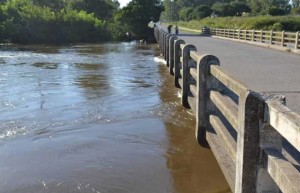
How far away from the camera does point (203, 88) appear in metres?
7.30

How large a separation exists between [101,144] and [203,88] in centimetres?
272

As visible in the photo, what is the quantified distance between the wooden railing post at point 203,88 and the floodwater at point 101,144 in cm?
71

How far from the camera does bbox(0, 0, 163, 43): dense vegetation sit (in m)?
66.0

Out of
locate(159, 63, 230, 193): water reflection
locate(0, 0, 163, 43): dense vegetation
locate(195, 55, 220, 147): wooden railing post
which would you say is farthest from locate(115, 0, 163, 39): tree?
locate(195, 55, 220, 147): wooden railing post

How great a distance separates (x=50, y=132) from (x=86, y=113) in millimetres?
2123

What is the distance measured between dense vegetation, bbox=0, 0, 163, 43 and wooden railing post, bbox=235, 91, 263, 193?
A: 6404 centimetres

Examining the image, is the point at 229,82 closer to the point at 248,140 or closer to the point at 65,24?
the point at 248,140

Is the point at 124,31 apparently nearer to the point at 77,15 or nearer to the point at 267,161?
the point at 77,15

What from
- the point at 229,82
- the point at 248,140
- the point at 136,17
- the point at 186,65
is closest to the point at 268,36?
the point at 186,65

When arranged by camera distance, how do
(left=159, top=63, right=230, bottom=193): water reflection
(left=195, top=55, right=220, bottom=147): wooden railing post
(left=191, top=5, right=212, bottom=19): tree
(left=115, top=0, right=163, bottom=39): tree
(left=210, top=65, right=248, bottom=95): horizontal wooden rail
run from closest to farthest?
(left=210, top=65, right=248, bottom=95): horizontal wooden rail
(left=159, top=63, right=230, bottom=193): water reflection
(left=195, top=55, right=220, bottom=147): wooden railing post
(left=115, top=0, right=163, bottom=39): tree
(left=191, top=5, right=212, bottom=19): tree

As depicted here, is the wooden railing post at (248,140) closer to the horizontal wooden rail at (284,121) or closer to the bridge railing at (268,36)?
the horizontal wooden rail at (284,121)

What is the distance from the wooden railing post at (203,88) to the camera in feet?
23.5

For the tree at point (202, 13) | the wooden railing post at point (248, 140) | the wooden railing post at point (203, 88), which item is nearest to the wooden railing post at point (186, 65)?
the wooden railing post at point (203, 88)

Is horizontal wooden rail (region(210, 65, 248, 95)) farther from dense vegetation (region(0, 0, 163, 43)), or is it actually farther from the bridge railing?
dense vegetation (region(0, 0, 163, 43))
